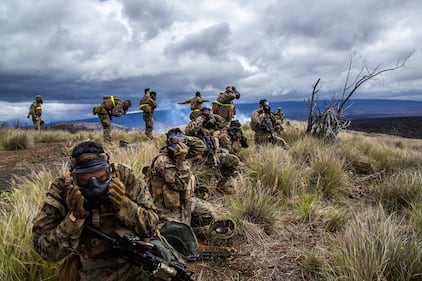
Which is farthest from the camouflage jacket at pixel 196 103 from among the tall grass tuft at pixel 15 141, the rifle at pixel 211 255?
the rifle at pixel 211 255

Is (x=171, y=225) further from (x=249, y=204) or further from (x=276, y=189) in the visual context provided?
(x=276, y=189)

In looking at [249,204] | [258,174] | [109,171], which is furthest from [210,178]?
[109,171]

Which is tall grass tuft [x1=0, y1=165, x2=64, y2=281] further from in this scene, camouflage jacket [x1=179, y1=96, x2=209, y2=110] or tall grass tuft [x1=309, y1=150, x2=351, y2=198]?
camouflage jacket [x1=179, y1=96, x2=209, y2=110]

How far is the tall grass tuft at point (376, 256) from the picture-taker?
116 inches

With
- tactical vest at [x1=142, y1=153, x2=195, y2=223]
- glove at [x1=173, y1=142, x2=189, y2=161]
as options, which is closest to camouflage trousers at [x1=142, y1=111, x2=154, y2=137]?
tactical vest at [x1=142, y1=153, x2=195, y2=223]

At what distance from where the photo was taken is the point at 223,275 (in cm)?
361

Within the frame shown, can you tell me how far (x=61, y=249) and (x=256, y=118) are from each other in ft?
25.7

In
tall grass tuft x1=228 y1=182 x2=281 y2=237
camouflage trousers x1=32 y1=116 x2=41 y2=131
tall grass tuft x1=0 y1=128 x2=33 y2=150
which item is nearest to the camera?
tall grass tuft x1=228 y1=182 x2=281 y2=237

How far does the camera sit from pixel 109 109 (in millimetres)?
11445

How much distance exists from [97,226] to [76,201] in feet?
1.12

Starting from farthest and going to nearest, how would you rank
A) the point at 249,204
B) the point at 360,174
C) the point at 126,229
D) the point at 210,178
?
the point at 360,174 < the point at 210,178 < the point at 249,204 < the point at 126,229

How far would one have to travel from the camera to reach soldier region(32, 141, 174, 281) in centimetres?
223

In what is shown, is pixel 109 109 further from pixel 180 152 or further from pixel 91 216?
pixel 91 216

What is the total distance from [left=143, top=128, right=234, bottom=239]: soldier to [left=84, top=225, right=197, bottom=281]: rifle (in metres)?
1.56
